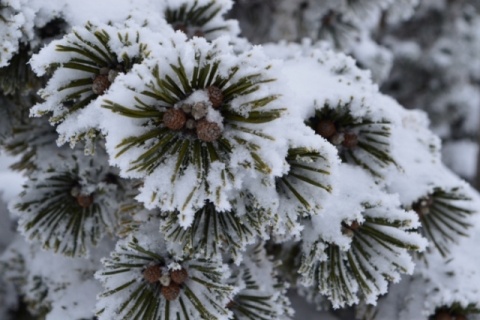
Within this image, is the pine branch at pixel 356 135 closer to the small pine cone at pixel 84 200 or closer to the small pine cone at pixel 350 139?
the small pine cone at pixel 350 139

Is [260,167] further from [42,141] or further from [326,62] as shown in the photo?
[42,141]

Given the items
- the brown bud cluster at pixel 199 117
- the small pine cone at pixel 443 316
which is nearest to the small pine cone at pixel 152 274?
the brown bud cluster at pixel 199 117

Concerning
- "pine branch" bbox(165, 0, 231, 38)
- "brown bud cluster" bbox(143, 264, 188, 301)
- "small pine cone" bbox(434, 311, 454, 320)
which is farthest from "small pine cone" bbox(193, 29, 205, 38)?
"small pine cone" bbox(434, 311, 454, 320)

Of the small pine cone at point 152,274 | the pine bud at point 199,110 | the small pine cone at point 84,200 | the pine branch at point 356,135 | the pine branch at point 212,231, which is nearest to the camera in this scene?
the pine bud at point 199,110

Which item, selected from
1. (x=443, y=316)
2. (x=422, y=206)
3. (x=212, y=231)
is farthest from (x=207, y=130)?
(x=443, y=316)

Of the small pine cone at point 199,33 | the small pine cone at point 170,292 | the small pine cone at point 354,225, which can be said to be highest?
the small pine cone at point 199,33

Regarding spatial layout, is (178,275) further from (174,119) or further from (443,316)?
(443,316)

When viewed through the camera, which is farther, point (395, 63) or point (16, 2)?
point (395, 63)

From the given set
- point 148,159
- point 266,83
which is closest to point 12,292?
point 148,159
